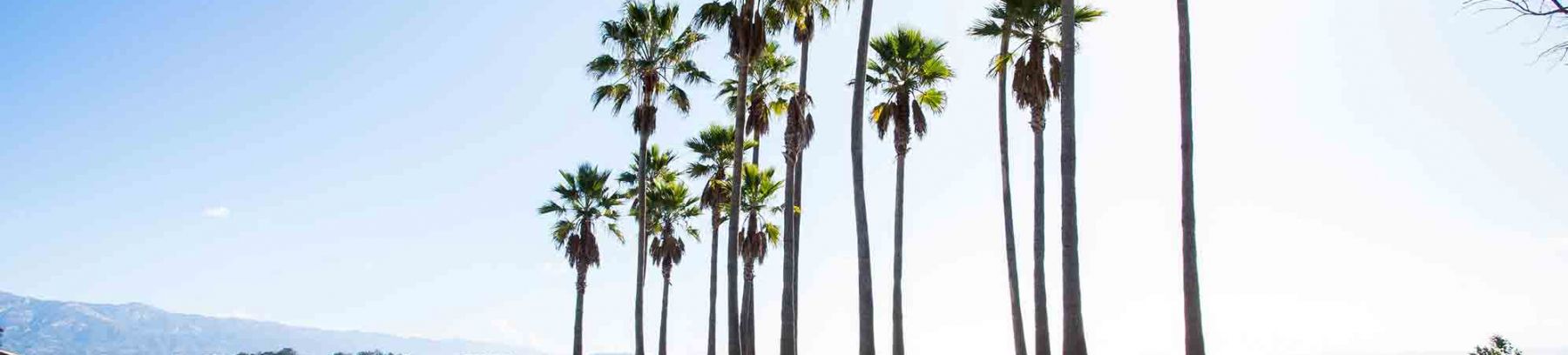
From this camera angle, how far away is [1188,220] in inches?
642

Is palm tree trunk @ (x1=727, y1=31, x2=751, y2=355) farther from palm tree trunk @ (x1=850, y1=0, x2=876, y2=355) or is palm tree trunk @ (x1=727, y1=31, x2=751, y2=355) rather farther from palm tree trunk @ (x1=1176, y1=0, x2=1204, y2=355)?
palm tree trunk @ (x1=1176, y1=0, x2=1204, y2=355)

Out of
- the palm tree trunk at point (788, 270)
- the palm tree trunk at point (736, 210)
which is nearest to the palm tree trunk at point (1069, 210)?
the palm tree trunk at point (788, 270)

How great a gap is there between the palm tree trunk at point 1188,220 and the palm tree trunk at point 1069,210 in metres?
2.16

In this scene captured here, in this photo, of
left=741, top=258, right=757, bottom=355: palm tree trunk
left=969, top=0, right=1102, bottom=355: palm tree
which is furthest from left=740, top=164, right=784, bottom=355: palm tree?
left=969, top=0, right=1102, bottom=355: palm tree

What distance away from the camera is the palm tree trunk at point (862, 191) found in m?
21.1

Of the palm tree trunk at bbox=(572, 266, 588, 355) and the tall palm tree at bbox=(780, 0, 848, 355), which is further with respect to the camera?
the palm tree trunk at bbox=(572, 266, 588, 355)

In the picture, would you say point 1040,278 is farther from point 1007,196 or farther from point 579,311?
point 579,311

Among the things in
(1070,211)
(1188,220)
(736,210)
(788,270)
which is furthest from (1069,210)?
(736,210)

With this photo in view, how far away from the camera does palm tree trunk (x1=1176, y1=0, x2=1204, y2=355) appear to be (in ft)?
52.0

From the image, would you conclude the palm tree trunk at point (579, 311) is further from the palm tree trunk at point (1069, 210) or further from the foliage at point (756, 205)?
the palm tree trunk at point (1069, 210)

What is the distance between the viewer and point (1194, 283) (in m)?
16.0

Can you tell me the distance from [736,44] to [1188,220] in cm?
1242

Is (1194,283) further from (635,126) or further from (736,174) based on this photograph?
(635,126)

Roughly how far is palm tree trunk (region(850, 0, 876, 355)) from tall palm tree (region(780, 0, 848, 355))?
160cm
